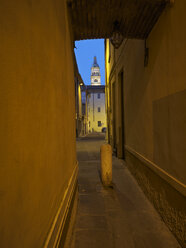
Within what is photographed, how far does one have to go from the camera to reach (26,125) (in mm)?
1371

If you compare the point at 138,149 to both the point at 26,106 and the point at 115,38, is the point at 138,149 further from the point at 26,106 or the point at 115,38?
the point at 26,106

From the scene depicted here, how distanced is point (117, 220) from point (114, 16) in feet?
14.0

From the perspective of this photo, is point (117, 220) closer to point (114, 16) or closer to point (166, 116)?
point (166, 116)

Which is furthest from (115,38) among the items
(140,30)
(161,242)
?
(161,242)

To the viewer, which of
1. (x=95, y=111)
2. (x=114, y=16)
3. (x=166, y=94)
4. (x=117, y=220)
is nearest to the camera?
(x=166, y=94)

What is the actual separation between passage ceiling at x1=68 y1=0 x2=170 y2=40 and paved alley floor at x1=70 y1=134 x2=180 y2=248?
157 inches

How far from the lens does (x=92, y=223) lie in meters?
3.48

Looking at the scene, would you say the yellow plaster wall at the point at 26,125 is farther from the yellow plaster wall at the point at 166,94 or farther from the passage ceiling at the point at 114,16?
the yellow plaster wall at the point at 166,94

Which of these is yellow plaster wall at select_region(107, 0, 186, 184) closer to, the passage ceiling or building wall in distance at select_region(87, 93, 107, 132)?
the passage ceiling

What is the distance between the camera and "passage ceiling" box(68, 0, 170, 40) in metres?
3.40

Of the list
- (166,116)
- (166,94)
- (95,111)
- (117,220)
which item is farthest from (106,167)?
(95,111)

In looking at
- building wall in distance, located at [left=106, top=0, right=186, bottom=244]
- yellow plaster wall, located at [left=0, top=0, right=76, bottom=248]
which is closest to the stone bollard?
building wall in distance, located at [left=106, top=0, right=186, bottom=244]

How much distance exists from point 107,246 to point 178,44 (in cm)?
337

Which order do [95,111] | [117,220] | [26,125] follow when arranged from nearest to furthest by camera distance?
[26,125] < [117,220] < [95,111]
